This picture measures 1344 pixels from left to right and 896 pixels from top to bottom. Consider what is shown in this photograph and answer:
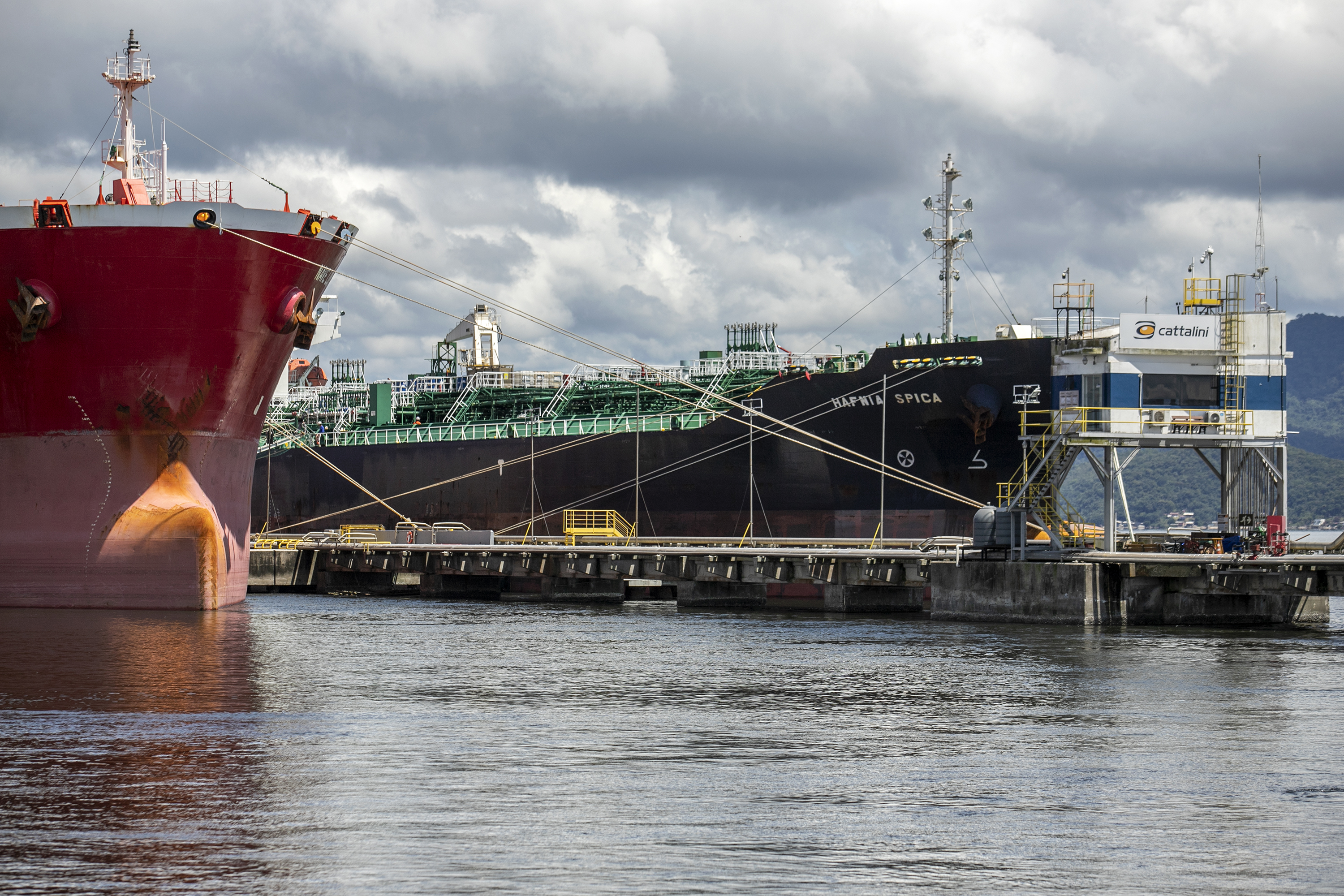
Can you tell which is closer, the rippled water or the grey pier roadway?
the rippled water

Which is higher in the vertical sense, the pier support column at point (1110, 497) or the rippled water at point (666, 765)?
the pier support column at point (1110, 497)

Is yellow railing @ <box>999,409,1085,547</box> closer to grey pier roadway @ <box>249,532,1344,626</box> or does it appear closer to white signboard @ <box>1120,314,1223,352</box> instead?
grey pier roadway @ <box>249,532,1344,626</box>

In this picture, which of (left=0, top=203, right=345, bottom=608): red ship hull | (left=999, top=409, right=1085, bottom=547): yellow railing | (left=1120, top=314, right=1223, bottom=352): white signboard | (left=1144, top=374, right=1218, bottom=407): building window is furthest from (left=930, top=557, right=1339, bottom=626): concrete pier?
(left=0, top=203, right=345, bottom=608): red ship hull

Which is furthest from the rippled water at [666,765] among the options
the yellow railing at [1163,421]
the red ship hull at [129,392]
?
the yellow railing at [1163,421]

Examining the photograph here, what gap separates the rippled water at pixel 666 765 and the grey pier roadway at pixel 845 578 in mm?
2129

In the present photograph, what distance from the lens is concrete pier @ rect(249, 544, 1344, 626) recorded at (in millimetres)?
27812

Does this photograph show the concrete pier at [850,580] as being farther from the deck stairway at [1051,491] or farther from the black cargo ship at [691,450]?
the black cargo ship at [691,450]

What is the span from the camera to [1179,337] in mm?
31406

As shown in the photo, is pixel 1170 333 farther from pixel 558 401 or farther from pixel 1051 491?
pixel 558 401

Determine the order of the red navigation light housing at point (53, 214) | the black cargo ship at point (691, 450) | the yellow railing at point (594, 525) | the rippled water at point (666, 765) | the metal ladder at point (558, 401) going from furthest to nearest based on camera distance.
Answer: the metal ladder at point (558, 401), the yellow railing at point (594, 525), the black cargo ship at point (691, 450), the red navigation light housing at point (53, 214), the rippled water at point (666, 765)

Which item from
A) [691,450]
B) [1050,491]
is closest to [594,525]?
[691,450]

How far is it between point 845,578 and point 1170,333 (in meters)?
8.71

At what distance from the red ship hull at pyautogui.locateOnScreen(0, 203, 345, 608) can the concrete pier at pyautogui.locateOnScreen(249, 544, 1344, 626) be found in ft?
30.5

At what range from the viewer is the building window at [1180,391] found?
3133 cm
